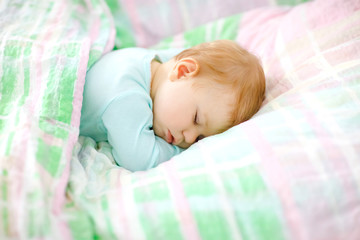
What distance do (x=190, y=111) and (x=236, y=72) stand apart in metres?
0.16

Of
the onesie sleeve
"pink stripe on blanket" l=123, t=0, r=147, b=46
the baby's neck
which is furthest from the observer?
"pink stripe on blanket" l=123, t=0, r=147, b=46

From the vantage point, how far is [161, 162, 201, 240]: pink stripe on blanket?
2.45 ft

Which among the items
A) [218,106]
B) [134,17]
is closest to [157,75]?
[218,106]

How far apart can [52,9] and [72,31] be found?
0.48 ft

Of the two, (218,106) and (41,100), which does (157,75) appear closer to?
(218,106)

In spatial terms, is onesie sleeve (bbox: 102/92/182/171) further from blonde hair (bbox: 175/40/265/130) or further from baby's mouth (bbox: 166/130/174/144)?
blonde hair (bbox: 175/40/265/130)

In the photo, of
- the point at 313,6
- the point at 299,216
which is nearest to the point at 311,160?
the point at 299,216

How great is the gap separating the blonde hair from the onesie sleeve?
0.20 metres

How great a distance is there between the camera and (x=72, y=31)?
1267 mm

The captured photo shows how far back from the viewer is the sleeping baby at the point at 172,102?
1034mm

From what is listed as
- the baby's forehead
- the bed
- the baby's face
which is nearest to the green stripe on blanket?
the bed

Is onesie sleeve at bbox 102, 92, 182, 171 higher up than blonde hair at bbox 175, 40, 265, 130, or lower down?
lower down

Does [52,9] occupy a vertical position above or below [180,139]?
above

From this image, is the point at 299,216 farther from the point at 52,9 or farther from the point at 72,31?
the point at 52,9
